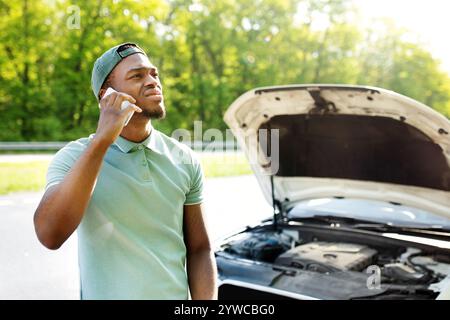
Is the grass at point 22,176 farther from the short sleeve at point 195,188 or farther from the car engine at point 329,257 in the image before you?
the short sleeve at point 195,188

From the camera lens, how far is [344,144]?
3.41m

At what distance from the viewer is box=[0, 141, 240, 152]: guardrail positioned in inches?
671

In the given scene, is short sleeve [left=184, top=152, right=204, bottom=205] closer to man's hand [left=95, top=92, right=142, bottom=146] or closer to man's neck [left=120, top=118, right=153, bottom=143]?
man's neck [left=120, top=118, right=153, bottom=143]

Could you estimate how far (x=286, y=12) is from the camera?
3131 centimetres

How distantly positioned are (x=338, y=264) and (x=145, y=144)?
1811 mm

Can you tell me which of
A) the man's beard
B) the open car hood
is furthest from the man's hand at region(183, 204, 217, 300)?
the open car hood

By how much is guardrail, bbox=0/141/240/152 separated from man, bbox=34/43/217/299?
54.2 ft

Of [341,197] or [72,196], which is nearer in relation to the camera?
[72,196]

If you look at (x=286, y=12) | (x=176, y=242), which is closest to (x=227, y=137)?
(x=286, y=12)

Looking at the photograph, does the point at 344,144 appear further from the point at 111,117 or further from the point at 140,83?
the point at 111,117

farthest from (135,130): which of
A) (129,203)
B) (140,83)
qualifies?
(129,203)
